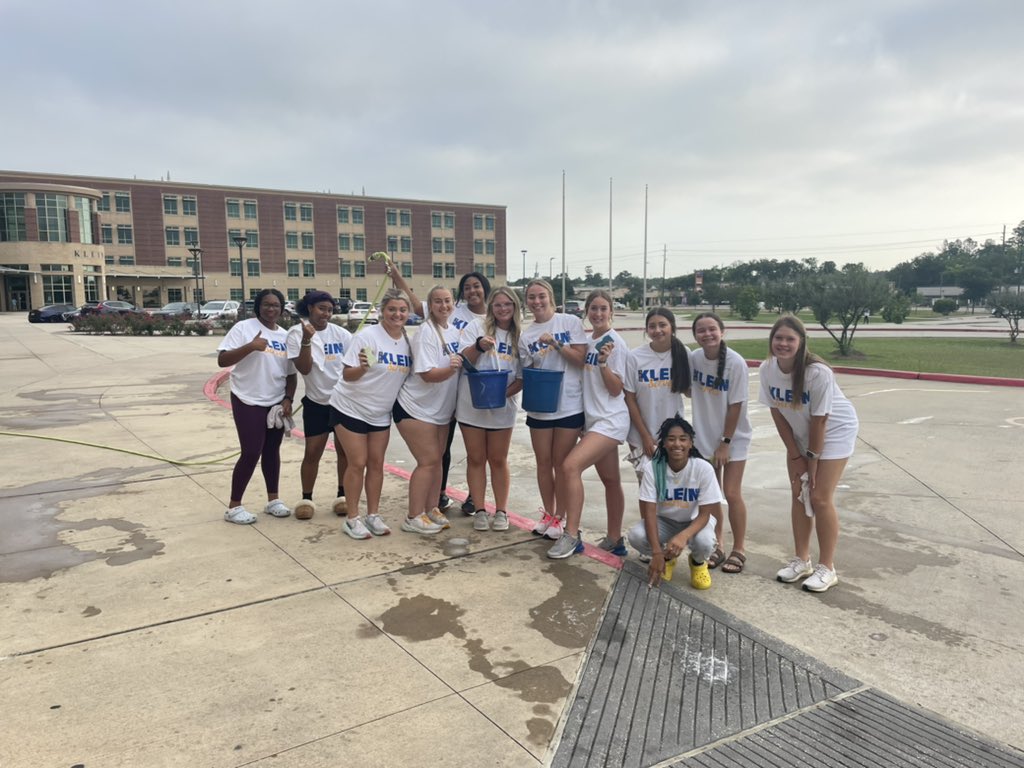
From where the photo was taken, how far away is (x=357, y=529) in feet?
15.9

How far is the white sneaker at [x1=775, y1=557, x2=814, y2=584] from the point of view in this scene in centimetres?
A: 421

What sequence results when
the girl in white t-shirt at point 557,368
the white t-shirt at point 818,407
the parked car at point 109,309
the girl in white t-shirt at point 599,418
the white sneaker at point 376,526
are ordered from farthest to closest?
the parked car at point 109,309
the white sneaker at point 376,526
the girl in white t-shirt at point 557,368
the girl in white t-shirt at point 599,418
the white t-shirt at point 818,407

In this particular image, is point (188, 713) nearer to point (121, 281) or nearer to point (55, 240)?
point (55, 240)

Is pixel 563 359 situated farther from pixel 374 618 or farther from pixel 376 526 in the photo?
pixel 374 618

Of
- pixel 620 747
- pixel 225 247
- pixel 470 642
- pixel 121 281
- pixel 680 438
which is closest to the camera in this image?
pixel 620 747

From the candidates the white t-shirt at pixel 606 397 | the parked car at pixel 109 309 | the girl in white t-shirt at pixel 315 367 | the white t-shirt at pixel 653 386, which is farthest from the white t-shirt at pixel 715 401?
the parked car at pixel 109 309

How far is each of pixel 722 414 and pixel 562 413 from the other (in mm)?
1028

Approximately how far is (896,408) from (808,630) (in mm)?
8545

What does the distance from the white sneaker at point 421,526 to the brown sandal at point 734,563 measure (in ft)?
6.51

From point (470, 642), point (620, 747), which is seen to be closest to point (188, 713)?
point (470, 642)

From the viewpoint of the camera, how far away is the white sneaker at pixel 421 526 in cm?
496

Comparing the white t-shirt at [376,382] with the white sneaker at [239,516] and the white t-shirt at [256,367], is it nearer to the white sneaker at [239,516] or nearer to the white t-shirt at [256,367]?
the white t-shirt at [256,367]

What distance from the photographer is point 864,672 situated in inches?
126

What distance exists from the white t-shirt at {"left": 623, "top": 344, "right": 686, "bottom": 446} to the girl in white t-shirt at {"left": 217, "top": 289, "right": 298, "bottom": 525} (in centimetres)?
256
